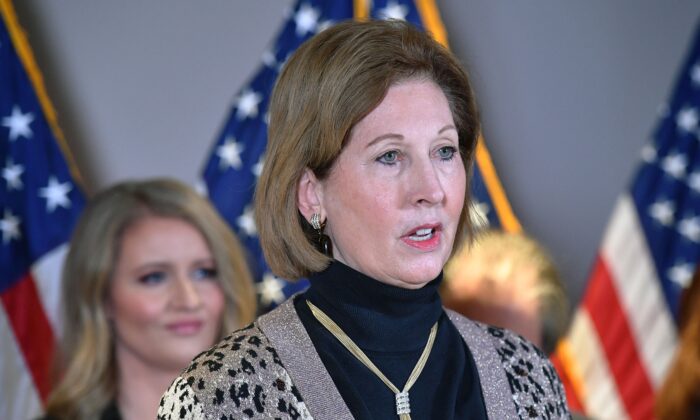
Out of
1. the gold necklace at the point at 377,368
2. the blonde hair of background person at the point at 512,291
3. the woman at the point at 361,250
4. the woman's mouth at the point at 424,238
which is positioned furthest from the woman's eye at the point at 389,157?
the blonde hair of background person at the point at 512,291

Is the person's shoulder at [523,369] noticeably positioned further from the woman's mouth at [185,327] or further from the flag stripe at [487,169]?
the flag stripe at [487,169]

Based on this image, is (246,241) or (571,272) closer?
(246,241)

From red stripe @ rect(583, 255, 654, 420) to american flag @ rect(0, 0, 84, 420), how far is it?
6.78ft

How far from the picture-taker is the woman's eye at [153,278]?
3811 mm

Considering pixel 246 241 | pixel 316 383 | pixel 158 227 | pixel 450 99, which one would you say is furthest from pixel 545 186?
pixel 316 383

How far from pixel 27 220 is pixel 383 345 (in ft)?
7.56

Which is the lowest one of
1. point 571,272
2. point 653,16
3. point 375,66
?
point 571,272

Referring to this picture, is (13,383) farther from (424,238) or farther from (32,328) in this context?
(424,238)

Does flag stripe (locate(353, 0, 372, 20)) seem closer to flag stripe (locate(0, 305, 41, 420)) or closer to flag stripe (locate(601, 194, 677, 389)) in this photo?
flag stripe (locate(601, 194, 677, 389))

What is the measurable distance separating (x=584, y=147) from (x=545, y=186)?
228 millimetres

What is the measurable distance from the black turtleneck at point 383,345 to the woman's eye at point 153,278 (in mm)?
1668

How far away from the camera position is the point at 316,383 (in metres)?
2.08

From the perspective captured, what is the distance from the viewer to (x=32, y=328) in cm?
415

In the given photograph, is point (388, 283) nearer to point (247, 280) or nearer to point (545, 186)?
point (247, 280)
